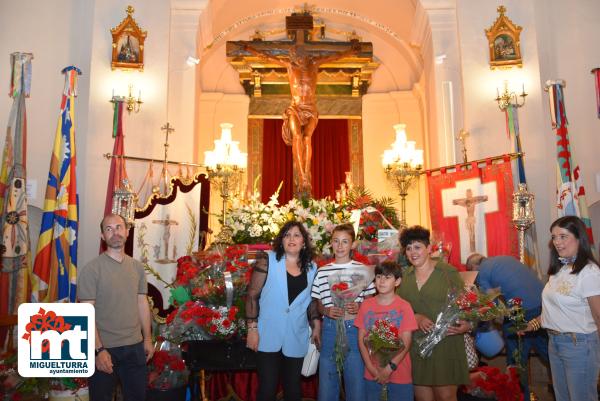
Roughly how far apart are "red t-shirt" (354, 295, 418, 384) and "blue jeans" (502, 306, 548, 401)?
1.24 meters

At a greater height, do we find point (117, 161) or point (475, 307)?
point (117, 161)

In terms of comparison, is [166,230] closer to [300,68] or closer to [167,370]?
[167,370]

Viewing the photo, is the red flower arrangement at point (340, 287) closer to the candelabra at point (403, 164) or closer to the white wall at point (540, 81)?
the candelabra at point (403, 164)

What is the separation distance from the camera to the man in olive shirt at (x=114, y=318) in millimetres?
3242

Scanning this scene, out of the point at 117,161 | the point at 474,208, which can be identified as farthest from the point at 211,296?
the point at 474,208

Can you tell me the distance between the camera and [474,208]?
22.9ft

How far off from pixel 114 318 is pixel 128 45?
5640 mm

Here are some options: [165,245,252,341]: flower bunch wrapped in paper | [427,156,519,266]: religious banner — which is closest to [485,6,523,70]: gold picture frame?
[427,156,519,266]: religious banner

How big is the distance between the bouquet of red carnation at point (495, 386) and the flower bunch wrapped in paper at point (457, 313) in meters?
0.89

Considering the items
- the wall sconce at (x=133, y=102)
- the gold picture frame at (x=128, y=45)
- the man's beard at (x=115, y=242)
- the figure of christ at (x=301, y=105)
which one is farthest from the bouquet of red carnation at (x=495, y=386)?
the gold picture frame at (x=128, y=45)

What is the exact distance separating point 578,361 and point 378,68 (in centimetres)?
923

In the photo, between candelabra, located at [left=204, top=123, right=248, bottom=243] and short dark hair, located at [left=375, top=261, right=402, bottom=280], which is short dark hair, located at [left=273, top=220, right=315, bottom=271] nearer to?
short dark hair, located at [left=375, top=261, right=402, bottom=280]

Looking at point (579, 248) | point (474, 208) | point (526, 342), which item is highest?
point (474, 208)

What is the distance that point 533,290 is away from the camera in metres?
4.20
